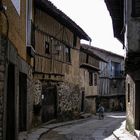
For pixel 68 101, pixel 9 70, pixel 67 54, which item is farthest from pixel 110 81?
pixel 9 70

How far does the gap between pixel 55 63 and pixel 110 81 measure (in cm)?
3303

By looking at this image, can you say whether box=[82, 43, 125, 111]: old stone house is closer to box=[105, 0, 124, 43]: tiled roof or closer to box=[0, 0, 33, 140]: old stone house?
box=[105, 0, 124, 43]: tiled roof

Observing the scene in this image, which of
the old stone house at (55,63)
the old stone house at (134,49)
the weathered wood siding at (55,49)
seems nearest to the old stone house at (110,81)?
the old stone house at (55,63)

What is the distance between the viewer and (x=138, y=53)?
47.9ft

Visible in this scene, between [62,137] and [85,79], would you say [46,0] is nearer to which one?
[62,137]

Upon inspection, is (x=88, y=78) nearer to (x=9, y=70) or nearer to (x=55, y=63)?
A: (x=55, y=63)

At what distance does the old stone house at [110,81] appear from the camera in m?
53.1

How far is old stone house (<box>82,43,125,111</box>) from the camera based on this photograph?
53.1m

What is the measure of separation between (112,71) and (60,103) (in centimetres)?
3273

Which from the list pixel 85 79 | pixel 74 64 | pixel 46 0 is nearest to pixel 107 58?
pixel 85 79

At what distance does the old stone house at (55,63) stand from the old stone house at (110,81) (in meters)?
21.2

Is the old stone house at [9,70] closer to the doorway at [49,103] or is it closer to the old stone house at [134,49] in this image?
the old stone house at [134,49]

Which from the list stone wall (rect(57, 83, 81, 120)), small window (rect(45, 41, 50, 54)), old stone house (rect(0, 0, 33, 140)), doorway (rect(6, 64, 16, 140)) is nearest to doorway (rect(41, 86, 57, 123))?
stone wall (rect(57, 83, 81, 120))

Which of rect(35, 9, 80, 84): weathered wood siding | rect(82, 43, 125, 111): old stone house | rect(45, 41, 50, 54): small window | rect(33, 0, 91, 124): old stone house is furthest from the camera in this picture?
rect(82, 43, 125, 111): old stone house
